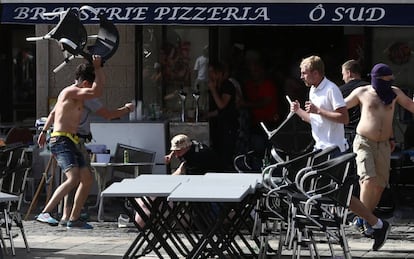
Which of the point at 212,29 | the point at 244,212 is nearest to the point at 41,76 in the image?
the point at 212,29

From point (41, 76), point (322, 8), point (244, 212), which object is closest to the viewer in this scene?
point (244, 212)

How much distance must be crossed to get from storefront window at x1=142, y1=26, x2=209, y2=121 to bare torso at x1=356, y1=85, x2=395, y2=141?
4.12 metres

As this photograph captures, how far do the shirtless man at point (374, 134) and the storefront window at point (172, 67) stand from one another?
4121 mm

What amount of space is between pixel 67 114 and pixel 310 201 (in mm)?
3797

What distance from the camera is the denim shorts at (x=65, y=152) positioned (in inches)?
415

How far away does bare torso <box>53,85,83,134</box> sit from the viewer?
10.6m

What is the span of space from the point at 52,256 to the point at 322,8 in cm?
461

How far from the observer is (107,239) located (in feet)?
33.8

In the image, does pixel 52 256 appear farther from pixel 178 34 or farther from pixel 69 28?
pixel 178 34

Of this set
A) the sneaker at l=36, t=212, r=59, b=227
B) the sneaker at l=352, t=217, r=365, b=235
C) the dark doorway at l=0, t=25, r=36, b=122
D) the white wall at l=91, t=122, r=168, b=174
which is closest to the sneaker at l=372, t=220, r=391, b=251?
the sneaker at l=352, t=217, r=365, b=235

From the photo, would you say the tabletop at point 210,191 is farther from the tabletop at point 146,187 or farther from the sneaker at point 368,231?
the sneaker at point 368,231

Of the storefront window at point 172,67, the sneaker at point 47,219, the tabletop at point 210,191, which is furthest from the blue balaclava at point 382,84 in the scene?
the storefront window at point 172,67

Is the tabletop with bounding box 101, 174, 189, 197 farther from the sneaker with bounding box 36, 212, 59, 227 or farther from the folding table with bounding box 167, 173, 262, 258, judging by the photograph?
the sneaker with bounding box 36, 212, 59, 227

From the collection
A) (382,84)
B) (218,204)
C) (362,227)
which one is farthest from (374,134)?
(218,204)
